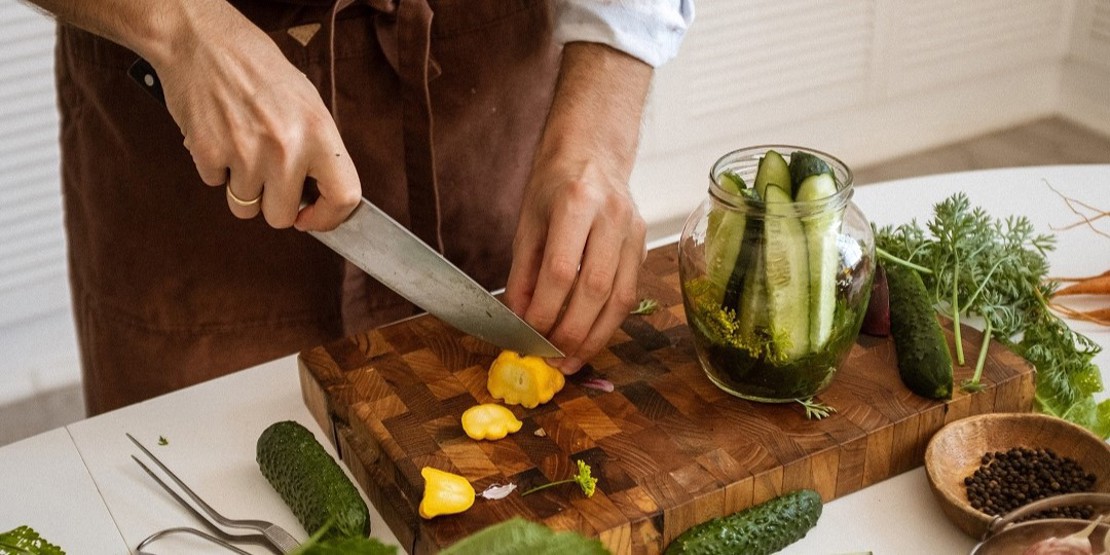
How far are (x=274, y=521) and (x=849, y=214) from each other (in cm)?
67

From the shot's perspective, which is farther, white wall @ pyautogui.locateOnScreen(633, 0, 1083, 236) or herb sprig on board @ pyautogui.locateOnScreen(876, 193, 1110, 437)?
white wall @ pyautogui.locateOnScreen(633, 0, 1083, 236)

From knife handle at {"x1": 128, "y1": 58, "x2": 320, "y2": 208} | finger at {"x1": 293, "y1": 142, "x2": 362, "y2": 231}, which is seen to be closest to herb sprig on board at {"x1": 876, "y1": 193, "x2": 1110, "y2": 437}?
finger at {"x1": 293, "y1": 142, "x2": 362, "y2": 231}

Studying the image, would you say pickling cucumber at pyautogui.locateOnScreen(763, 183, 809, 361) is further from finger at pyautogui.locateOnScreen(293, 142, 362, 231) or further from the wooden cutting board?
finger at pyautogui.locateOnScreen(293, 142, 362, 231)

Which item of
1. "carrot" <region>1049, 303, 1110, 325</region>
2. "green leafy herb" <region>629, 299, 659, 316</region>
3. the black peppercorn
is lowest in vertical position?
"carrot" <region>1049, 303, 1110, 325</region>

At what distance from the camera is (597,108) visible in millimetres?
1444

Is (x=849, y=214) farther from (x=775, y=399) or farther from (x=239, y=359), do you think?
(x=239, y=359)

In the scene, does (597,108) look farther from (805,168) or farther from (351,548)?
(351,548)

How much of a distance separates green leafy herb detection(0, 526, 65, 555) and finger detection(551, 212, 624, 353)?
0.55m

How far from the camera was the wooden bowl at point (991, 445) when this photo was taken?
Answer: 113 centimetres

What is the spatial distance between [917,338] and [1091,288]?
375mm

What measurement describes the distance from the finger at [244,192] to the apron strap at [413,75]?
327mm

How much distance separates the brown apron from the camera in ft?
4.93

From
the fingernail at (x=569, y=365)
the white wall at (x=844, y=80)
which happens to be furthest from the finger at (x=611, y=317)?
the white wall at (x=844, y=80)

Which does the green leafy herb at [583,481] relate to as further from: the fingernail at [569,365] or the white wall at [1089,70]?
the white wall at [1089,70]
